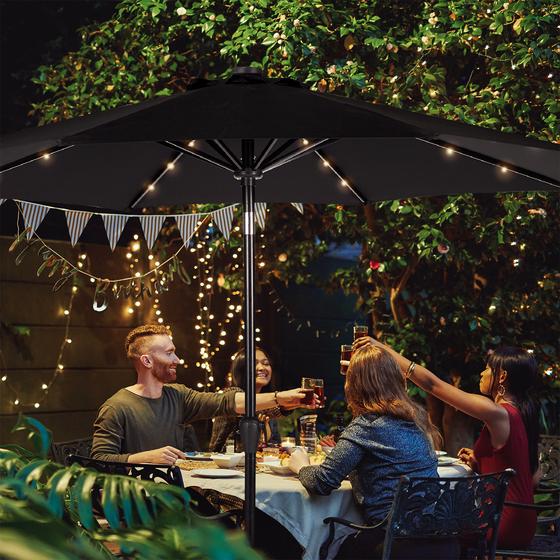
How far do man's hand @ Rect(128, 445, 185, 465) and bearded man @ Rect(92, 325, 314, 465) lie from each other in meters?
0.07

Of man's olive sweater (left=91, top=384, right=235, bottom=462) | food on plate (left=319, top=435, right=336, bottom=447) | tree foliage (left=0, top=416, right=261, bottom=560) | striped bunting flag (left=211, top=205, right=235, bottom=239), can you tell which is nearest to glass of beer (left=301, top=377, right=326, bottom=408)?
food on plate (left=319, top=435, right=336, bottom=447)

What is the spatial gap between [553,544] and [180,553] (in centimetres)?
367

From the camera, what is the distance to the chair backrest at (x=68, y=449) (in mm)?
4613

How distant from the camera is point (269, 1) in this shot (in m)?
6.81

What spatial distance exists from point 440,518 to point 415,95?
3905mm

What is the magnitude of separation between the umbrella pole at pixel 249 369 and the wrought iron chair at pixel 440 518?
1.18 feet

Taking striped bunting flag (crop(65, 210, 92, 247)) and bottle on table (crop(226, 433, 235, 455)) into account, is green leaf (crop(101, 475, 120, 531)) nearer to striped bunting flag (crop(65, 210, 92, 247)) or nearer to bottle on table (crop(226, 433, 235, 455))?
bottle on table (crop(226, 433, 235, 455))

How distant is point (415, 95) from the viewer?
280 inches

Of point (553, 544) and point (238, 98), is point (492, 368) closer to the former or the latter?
point (553, 544)

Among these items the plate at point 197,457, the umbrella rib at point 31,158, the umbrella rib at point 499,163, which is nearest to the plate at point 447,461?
the plate at point 197,457

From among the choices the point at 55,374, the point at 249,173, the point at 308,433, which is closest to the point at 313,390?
the point at 308,433

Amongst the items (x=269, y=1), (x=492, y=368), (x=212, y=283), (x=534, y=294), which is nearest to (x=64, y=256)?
(x=212, y=283)

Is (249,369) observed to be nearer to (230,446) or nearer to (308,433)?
(308,433)

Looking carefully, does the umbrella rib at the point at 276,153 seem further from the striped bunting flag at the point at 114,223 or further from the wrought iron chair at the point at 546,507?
the striped bunting flag at the point at 114,223
